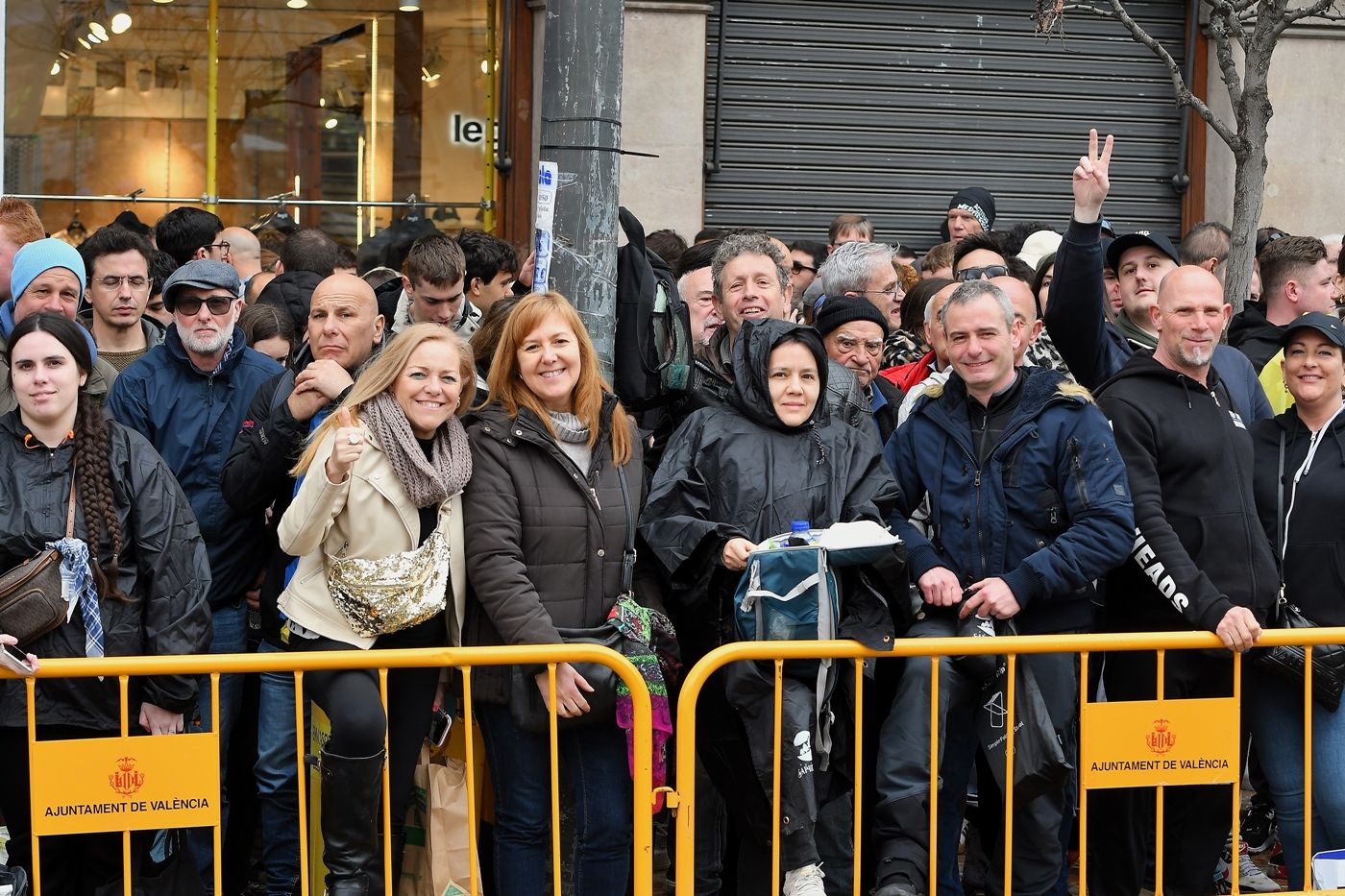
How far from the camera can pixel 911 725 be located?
5.03 m

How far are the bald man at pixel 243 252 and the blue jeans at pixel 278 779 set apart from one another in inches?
135

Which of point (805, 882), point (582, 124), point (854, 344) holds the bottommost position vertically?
point (805, 882)

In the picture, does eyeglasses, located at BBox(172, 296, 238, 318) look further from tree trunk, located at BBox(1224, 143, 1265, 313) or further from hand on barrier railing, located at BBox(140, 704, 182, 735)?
tree trunk, located at BBox(1224, 143, 1265, 313)

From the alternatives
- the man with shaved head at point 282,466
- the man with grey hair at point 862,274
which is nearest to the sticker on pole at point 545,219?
the man with shaved head at point 282,466

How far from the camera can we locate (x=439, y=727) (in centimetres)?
512

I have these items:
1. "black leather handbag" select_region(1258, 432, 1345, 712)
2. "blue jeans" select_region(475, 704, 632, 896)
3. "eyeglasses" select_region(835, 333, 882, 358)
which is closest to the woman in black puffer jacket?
"blue jeans" select_region(475, 704, 632, 896)

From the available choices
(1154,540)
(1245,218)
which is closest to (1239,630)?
(1154,540)

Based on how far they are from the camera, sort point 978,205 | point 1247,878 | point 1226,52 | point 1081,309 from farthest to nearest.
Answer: point 978,205 → point 1226,52 → point 1247,878 → point 1081,309

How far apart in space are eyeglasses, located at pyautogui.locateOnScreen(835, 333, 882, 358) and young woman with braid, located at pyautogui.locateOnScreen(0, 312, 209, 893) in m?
2.51

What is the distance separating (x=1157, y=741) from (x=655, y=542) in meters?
1.72

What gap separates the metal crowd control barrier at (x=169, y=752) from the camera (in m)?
4.44

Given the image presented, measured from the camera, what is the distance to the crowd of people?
191 inches

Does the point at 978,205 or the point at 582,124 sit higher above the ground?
the point at 978,205

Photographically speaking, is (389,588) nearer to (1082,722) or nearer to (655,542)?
(655,542)
